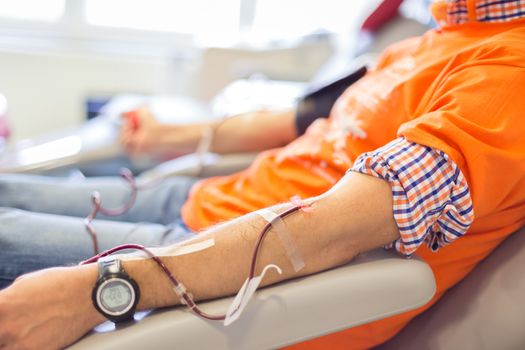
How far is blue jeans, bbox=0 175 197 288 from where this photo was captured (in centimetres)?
83

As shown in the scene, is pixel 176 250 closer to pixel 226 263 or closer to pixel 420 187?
pixel 226 263

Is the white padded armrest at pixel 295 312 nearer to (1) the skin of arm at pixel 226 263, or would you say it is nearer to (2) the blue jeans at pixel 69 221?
(1) the skin of arm at pixel 226 263

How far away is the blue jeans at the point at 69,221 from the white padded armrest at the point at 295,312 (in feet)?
0.76

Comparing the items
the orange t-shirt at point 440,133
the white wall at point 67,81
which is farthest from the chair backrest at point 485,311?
the white wall at point 67,81

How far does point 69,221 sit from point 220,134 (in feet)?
1.82

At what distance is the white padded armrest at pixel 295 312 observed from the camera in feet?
2.04

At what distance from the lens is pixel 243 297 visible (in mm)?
637

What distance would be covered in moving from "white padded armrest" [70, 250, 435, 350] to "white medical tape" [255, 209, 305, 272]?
Answer: 23mm

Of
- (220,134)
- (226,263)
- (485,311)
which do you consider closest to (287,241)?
(226,263)

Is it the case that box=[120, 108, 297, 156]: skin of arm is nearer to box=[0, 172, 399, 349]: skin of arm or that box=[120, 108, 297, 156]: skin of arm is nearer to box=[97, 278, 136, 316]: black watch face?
box=[0, 172, 399, 349]: skin of arm

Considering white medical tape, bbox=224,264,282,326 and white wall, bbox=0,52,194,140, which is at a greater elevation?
white wall, bbox=0,52,194,140

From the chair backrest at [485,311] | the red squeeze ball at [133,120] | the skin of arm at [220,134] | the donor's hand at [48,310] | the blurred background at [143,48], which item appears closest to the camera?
the donor's hand at [48,310]

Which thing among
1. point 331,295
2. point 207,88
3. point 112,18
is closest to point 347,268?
point 331,295

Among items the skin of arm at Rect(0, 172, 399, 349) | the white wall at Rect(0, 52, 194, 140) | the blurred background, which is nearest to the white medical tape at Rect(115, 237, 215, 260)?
the skin of arm at Rect(0, 172, 399, 349)
